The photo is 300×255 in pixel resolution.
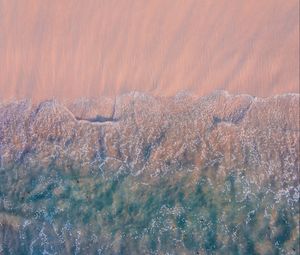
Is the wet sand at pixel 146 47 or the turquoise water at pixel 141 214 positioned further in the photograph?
the wet sand at pixel 146 47

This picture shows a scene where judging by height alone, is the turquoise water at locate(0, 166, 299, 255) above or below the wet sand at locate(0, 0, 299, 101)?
below

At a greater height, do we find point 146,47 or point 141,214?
point 146,47

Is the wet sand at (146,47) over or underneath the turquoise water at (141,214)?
over

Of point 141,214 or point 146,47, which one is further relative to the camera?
point 146,47

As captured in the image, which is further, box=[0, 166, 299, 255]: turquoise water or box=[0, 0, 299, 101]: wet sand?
box=[0, 0, 299, 101]: wet sand

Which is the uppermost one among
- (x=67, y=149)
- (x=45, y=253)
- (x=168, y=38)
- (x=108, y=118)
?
(x=168, y=38)

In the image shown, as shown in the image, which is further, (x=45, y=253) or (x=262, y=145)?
(x=45, y=253)

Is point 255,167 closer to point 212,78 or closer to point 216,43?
point 212,78

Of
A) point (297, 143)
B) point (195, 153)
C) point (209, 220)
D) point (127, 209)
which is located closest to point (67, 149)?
point (127, 209)
